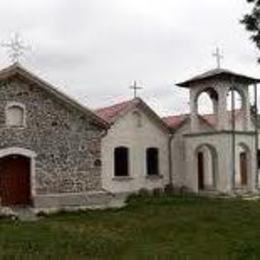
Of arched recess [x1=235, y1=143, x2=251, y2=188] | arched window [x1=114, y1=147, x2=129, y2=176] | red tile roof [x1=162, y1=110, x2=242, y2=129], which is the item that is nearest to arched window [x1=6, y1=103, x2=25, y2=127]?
arched window [x1=114, y1=147, x2=129, y2=176]

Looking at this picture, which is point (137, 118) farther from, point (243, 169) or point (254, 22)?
point (254, 22)

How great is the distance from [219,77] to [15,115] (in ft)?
37.0

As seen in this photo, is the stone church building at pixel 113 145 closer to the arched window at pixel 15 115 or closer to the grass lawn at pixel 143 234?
the arched window at pixel 15 115

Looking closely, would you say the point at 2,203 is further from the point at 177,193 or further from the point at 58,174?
the point at 177,193

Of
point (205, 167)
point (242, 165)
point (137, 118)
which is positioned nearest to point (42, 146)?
point (137, 118)

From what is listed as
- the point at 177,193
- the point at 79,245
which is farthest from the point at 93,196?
the point at 79,245

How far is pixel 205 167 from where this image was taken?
3672cm

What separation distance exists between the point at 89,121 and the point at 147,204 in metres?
4.21

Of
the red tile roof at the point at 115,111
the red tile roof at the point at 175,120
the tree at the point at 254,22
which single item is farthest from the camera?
the red tile roof at the point at 175,120

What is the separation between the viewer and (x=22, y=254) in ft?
51.6

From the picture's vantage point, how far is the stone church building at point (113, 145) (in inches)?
1054

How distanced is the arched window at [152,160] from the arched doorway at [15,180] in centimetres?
820

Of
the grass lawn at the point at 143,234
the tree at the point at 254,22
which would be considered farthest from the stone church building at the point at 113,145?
the tree at the point at 254,22

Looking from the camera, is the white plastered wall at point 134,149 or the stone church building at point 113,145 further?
the white plastered wall at point 134,149
